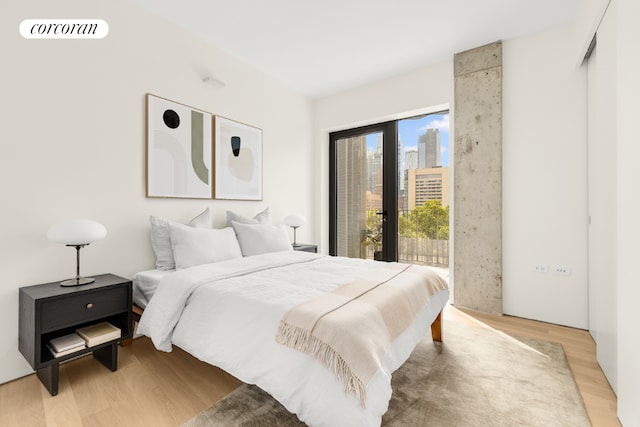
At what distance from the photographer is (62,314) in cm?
177

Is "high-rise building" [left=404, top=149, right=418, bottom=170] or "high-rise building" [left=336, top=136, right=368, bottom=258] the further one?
"high-rise building" [left=336, top=136, right=368, bottom=258]

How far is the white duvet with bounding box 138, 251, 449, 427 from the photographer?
1185 mm

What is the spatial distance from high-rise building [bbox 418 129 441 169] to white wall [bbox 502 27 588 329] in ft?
3.09

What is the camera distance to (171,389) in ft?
5.83

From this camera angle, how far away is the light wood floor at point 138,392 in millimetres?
1528

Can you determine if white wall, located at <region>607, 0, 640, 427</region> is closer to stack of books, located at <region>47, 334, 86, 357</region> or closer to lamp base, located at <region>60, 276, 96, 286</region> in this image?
stack of books, located at <region>47, 334, 86, 357</region>

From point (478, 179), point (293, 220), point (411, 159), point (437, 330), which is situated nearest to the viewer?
point (437, 330)

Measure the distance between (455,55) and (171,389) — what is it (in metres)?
4.05

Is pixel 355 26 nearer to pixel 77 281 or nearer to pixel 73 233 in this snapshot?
pixel 73 233

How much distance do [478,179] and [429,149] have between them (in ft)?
3.24

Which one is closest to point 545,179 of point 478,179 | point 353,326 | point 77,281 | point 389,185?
point 478,179

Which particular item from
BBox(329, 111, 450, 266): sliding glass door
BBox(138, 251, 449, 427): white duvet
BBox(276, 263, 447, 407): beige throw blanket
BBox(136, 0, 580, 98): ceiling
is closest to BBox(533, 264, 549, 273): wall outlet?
BBox(329, 111, 450, 266): sliding glass door

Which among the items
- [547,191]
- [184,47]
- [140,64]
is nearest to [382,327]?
[547,191]

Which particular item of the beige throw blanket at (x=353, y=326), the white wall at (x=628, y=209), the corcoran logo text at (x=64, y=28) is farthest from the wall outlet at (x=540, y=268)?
the corcoran logo text at (x=64, y=28)
